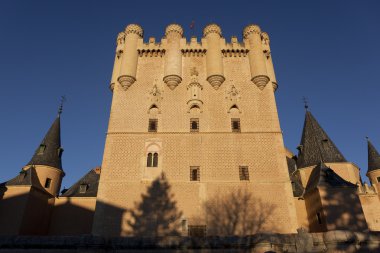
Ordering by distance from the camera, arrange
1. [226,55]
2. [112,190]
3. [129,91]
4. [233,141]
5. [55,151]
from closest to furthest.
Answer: [112,190] < [233,141] < [129,91] < [226,55] < [55,151]

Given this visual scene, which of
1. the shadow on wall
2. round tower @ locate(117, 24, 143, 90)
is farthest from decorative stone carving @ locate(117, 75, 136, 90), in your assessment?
the shadow on wall

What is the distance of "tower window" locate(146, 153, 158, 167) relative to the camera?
18.0 metres

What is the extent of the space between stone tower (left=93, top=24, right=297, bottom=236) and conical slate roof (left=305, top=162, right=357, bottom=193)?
9.85ft

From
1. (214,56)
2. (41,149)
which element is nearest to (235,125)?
(214,56)

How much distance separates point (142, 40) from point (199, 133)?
903 centimetres

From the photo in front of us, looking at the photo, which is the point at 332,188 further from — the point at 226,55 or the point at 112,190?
the point at 112,190

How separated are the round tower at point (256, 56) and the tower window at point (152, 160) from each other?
27.9 feet

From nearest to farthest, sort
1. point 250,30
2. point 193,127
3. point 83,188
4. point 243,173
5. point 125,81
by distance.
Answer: point 243,173, point 193,127, point 125,81, point 250,30, point 83,188

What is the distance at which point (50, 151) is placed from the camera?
79.2ft

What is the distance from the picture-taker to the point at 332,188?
Answer: 17.8 metres

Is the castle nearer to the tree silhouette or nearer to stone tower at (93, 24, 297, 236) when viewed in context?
stone tower at (93, 24, 297, 236)

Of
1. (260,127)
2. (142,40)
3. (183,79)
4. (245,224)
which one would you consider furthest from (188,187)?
(142,40)

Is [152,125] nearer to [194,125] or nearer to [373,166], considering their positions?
[194,125]

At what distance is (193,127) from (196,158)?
2.21 metres
